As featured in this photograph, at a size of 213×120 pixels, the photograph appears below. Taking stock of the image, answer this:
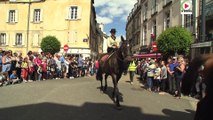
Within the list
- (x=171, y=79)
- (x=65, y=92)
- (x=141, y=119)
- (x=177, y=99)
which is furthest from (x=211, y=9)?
(x=141, y=119)

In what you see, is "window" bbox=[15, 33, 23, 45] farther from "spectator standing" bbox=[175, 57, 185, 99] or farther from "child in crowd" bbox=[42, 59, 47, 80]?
"spectator standing" bbox=[175, 57, 185, 99]

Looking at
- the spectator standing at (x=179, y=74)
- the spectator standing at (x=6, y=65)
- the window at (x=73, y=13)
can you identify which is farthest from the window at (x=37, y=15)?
the spectator standing at (x=179, y=74)

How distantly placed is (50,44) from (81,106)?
31.6 m

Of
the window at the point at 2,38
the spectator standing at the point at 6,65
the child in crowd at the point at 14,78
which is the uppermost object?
the window at the point at 2,38

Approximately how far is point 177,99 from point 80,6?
3295 cm

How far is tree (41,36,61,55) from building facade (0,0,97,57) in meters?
2.94

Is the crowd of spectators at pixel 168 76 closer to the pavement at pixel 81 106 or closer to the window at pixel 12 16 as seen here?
the pavement at pixel 81 106

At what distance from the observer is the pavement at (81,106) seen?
28.9ft

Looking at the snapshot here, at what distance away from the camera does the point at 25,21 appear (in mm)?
45719

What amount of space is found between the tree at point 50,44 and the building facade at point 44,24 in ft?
9.65

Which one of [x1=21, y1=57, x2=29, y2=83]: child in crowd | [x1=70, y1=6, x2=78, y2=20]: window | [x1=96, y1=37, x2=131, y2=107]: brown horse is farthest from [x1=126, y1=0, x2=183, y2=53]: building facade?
[x1=96, y1=37, x2=131, y2=107]: brown horse

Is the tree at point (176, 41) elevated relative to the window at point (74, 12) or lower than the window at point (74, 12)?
lower

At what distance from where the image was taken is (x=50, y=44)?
40.8 meters

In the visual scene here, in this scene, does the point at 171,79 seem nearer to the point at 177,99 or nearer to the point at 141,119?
the point at 177,99
